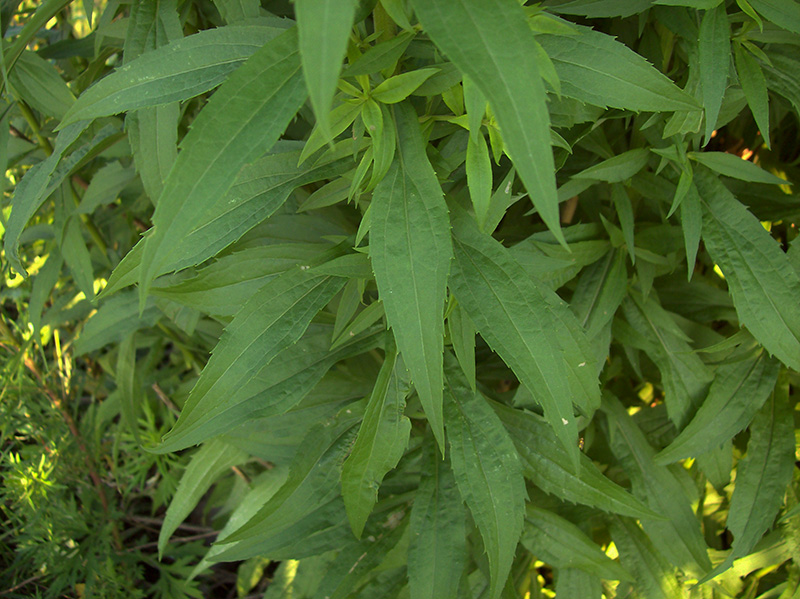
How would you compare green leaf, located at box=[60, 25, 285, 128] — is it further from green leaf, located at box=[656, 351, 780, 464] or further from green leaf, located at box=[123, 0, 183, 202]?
green leaf, located at box=[656, 351, 780, 464]

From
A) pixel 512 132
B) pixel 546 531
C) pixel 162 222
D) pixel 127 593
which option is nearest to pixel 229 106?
pixel 162 222

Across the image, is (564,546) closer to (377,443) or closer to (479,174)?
(377,443)

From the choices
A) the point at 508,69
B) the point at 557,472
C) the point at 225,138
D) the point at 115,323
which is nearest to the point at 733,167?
the point at 557,472

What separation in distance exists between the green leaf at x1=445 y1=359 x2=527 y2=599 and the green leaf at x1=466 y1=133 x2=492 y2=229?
289mm

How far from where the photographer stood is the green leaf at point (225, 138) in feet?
1.39

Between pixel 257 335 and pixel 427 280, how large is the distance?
216 mm

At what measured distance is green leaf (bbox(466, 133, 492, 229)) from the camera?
0.59 m

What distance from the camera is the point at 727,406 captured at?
0.96m

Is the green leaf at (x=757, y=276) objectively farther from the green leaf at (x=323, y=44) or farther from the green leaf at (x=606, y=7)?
the green leaf at (x=323, y=44)

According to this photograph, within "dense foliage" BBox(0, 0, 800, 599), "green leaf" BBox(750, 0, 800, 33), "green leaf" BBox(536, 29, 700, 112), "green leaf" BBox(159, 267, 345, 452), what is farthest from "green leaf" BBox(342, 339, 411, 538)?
"green leaf" BBox(750, 0, 800, 33)

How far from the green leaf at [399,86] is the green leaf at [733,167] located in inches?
18.2

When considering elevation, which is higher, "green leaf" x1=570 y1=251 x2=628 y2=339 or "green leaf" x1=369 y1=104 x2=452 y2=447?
"green leaf" x1=369 y1=104 x2=452 y2=447

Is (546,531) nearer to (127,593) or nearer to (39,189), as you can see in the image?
(39,189)

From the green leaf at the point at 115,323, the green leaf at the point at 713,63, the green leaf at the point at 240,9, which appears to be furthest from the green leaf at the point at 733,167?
the green leaf at the point at 115,323
